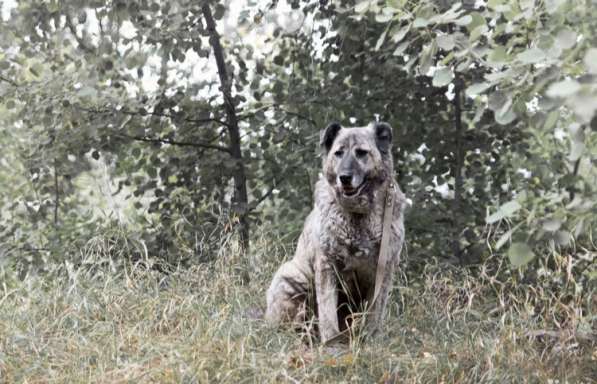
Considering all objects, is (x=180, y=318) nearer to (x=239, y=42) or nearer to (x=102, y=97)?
(x=102, y=97)

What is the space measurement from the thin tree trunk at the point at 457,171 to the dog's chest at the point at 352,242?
278cm

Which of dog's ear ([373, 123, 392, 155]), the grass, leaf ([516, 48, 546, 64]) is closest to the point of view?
leaf ([516, 48, 546, 64])

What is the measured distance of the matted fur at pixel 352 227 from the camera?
5.62 metres

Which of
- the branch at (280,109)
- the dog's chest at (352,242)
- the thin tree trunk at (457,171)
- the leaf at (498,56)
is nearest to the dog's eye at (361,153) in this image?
the dog's chest at (352,242)

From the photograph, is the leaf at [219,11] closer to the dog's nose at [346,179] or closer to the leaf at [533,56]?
the dog's nose at [346,179]

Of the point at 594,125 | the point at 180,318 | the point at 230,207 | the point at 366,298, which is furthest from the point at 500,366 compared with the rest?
the point at 230,207

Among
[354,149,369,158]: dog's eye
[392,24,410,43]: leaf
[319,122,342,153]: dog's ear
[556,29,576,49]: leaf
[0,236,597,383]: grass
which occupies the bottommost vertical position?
[0,236,597,383]: grass

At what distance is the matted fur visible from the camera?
5.62m

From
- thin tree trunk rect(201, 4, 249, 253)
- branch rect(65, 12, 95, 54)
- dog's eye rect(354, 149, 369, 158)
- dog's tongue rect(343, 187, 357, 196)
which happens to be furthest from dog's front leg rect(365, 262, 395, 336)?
branch rect(65, 12, 95, 54)

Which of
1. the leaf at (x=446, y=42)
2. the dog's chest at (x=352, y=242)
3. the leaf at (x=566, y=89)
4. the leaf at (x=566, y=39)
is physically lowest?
the dog's chest at (x=352, y=242)

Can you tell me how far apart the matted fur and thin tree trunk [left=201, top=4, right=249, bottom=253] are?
8.39ft

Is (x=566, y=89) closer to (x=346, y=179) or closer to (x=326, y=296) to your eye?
(x=346, y=179)

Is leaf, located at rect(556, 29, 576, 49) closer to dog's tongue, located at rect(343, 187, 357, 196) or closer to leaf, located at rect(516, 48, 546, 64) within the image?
leaf, located at rect(516, 48, 546, 64)

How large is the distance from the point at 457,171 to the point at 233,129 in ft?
6.87
